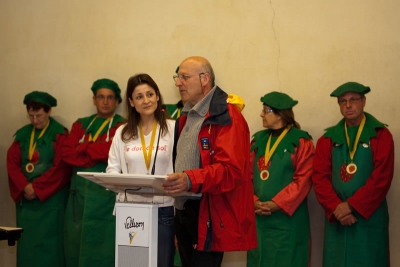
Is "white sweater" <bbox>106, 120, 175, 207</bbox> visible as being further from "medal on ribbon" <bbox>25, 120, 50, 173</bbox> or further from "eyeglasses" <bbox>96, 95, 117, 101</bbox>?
"medal on ribbon" <bbox>25, 120, 50, 173</bbox>

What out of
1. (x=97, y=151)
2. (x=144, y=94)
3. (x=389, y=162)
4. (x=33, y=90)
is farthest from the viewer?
(x=33, y=90)

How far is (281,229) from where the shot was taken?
470cm

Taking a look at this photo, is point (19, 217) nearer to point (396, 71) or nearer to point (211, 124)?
point (211, 124)

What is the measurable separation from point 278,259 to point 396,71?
1.92 m

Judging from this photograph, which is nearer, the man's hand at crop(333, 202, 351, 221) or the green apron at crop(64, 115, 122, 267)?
the man's hand at crop(333, 202, 351, 221)

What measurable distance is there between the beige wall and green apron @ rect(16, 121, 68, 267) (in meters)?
0.69

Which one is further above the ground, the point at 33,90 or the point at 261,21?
the point at 261,21

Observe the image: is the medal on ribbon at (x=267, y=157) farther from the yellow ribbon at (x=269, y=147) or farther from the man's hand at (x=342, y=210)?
the man's hand at (x=342, y=210)

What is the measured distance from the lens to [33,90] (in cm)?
643

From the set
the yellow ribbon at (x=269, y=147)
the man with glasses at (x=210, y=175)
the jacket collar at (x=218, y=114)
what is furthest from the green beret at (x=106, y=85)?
the jacket collar at (x=218, y=114)

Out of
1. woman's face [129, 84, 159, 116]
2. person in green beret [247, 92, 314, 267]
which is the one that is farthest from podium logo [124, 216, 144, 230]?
person in green beret [247, 92, 314, 267]

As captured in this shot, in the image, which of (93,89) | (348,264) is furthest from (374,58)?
(93,89)

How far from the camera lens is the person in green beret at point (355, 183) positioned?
173 inches

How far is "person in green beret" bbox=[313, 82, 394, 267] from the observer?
4402mm
